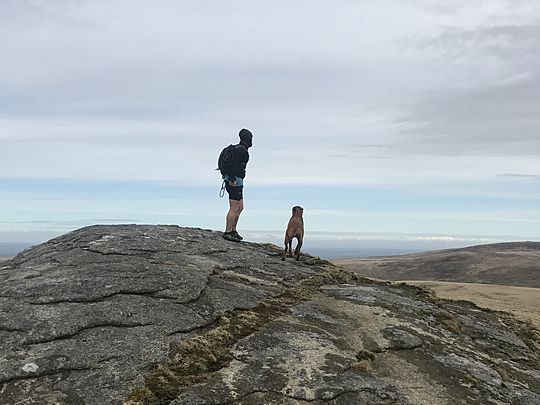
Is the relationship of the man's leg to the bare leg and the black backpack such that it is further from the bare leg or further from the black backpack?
the black backpack

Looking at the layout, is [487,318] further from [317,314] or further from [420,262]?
[420,262]

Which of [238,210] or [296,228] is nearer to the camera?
[296,228]

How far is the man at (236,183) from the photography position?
19.4 m

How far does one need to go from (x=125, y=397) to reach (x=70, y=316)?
2.85m

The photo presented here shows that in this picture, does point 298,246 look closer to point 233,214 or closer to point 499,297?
point 233,214

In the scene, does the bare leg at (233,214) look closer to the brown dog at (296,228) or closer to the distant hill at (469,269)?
the brown dog at (296,228)

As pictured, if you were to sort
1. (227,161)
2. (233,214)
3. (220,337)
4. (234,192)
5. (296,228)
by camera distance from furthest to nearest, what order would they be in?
(233,214), (234,192), (227,161), (296,228), (220,337)

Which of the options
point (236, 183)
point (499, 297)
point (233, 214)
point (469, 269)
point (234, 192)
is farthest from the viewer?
point (469, 269)

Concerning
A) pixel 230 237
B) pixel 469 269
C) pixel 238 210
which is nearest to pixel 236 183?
pixel 238 210

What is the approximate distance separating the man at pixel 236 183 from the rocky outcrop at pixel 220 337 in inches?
135

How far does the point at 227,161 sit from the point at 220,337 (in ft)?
30.9

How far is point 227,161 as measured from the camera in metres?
19.4

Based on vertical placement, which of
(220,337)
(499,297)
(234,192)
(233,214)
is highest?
(234,192)

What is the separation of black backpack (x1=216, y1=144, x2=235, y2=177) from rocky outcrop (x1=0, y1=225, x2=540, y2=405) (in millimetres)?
3843
